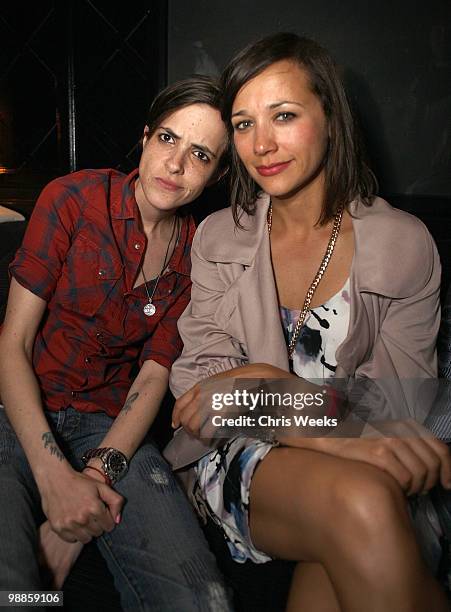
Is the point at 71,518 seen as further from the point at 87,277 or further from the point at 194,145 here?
the point at 194,145

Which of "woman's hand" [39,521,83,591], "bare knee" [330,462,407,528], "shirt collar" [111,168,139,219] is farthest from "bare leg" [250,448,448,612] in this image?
"shirt collar" [111,168,139,219]

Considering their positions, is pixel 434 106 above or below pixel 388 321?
above

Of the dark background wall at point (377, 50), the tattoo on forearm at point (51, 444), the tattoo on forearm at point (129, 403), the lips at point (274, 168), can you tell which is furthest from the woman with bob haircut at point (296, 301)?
the dark background wall at point (377, 50)

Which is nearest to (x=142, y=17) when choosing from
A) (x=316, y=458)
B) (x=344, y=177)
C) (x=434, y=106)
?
(x=434, y=106)

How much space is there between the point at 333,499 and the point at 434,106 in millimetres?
3591

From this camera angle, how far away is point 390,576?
3.44 ft

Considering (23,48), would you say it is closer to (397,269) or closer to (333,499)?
(397,269)

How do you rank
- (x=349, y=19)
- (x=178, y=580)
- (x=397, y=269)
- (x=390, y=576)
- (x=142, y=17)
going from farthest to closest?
1. (x=142, y=17)
2. (x=349, y=19)
3. (x=397, y=269)
4. (x=178, y=580)
5. (x=390, y=576)

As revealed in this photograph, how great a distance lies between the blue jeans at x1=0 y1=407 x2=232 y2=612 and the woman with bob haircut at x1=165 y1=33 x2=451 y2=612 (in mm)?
77

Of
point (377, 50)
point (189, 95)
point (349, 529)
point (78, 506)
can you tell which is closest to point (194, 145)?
point (189, 95)

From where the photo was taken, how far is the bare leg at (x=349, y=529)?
1.05 metres

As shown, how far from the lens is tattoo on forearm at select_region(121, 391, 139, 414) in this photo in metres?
1.62

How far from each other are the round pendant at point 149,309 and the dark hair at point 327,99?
287mm

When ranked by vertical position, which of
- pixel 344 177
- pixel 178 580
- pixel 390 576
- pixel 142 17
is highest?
pixel 142 17
